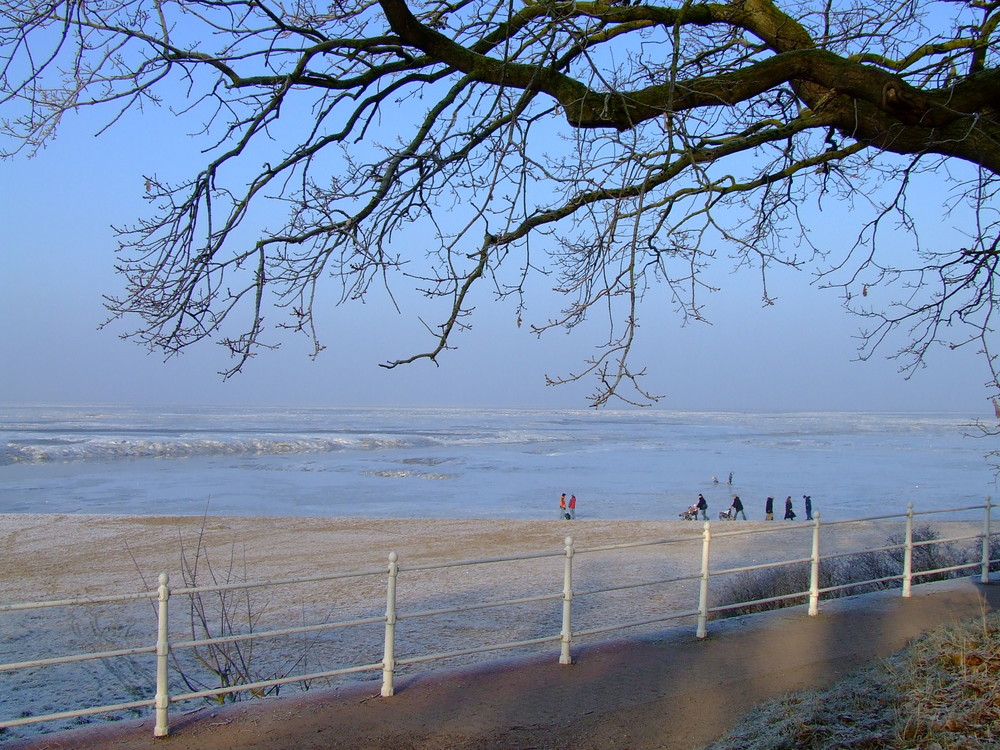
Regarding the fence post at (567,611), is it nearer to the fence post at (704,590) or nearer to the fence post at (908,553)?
the fence post at (704,590)

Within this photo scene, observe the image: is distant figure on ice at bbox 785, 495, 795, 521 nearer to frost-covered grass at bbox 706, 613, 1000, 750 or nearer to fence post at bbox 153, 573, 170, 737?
frost-covered grass at bbox 706, 613, 1000, 750

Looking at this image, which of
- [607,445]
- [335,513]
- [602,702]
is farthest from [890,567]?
[607,445]

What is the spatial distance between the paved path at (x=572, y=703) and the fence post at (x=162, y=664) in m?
0.09

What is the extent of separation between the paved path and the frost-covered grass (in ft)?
0.97

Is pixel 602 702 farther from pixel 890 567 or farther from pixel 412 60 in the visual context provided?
pixel 890 567

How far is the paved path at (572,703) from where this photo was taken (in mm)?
5258

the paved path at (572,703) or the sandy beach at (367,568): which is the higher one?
the paved path at (572,703)

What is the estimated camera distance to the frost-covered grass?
4.92 m

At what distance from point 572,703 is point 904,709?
2.06m

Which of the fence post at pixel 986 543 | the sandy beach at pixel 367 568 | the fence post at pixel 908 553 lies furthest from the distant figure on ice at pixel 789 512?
the fence post at pixel 908 553

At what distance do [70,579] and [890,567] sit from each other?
1421 centimetres

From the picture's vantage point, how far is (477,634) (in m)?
11.5

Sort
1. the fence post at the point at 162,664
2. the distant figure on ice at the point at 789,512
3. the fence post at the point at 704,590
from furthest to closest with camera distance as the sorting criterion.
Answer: the distant figure on ice at the point at 789,512, the fence post at the point at 704,590, the fence post at the point at 162,664

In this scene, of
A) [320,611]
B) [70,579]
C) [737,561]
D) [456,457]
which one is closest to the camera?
[320,611]
